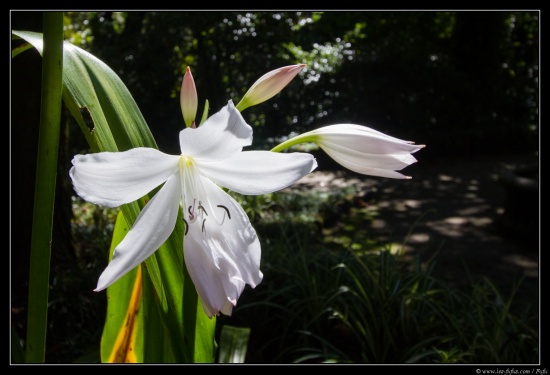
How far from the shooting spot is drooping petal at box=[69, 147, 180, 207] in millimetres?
667

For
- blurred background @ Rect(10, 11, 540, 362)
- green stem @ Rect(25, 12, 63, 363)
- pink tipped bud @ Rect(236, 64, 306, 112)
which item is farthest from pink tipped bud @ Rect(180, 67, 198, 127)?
blurred background @ Rect(10, 11, 540, 362)

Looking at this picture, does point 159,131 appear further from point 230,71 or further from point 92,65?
point 92,65

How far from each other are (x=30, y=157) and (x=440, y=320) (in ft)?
7.77

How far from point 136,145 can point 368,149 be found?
42 cm

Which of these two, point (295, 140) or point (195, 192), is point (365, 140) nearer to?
point (295, 140)

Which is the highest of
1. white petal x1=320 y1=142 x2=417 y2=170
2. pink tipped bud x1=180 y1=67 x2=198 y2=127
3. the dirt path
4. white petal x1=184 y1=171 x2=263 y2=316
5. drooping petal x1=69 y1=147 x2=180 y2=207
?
pink tipped bud x1=180 y1=67 x2=198 y2=127

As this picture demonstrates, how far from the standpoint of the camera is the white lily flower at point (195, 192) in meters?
0.69

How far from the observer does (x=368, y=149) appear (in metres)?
0.84

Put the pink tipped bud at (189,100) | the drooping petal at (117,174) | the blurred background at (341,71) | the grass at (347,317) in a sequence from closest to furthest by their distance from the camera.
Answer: the drooping petal at (117,174) < the pink tipped bud at (189,100) < the grass at (347,317) < the blurred background at (341,71)

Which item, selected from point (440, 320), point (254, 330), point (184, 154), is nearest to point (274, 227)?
point (254, 330)

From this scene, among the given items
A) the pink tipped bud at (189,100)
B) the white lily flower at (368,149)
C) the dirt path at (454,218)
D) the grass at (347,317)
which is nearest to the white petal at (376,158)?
the white lily flower at (368,149)

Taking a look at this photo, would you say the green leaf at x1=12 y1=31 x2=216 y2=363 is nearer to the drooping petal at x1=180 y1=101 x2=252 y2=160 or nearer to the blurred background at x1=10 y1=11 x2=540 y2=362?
the drooping petal at x1=180 y1=101 x2=252 y2=160

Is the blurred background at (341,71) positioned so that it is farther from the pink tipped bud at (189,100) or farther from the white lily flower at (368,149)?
the white lily flower at (368,149)

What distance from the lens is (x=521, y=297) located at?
3717mm
